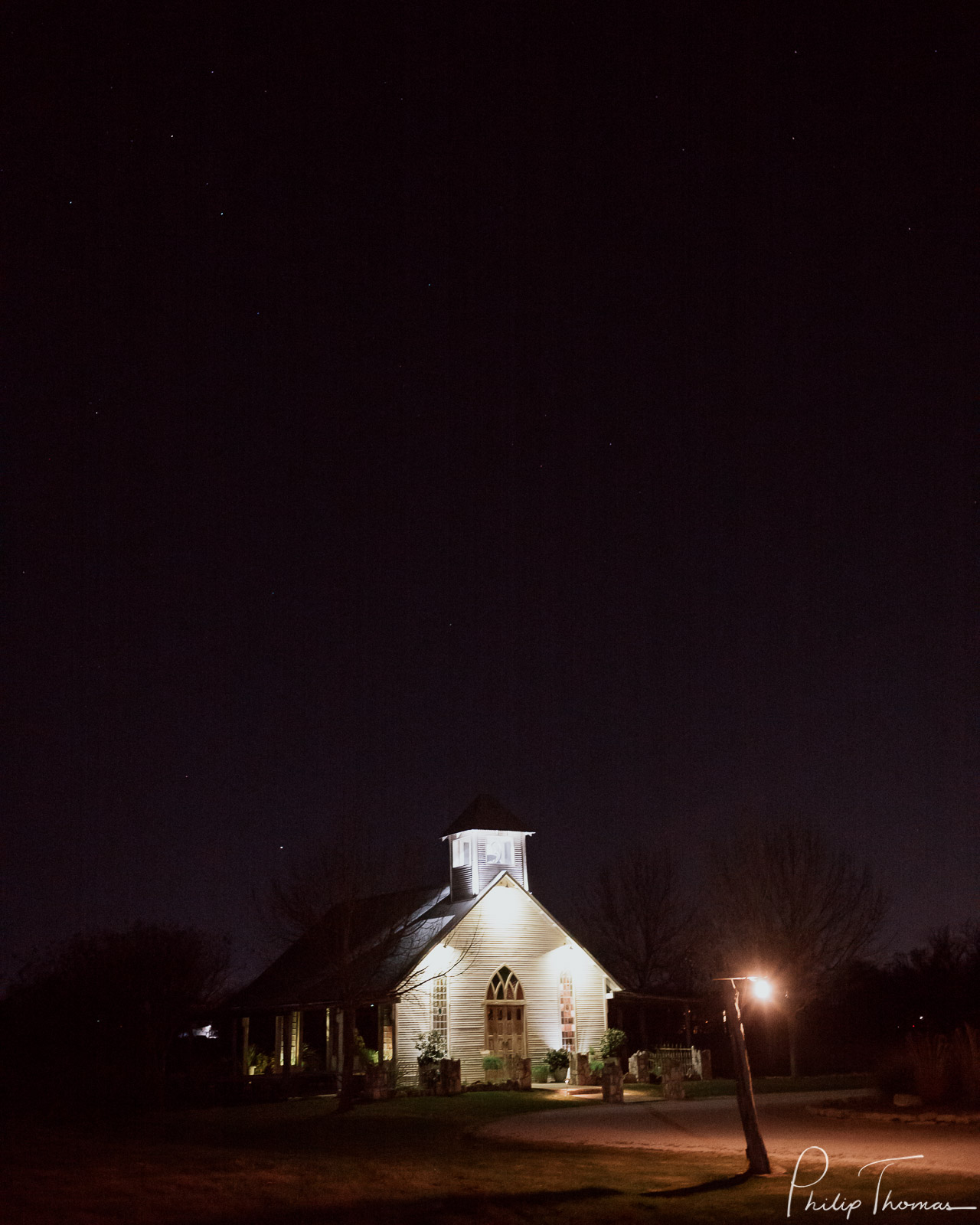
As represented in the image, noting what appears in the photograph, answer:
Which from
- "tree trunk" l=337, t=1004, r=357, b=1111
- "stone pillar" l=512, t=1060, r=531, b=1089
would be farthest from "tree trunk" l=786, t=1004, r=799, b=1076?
"tree trunk" l=337, t=1004, r=357, b=1111

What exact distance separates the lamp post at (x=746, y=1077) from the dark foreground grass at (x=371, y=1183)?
1.11 feet

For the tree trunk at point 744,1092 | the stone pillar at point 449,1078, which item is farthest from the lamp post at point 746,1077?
the stone pillar at point 449,1078

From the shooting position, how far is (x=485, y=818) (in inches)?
1597

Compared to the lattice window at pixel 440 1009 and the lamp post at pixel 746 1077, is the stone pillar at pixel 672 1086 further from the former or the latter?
the lamp post at pixel 746 1077

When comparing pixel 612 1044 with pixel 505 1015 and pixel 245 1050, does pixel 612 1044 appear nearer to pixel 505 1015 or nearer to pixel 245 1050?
pixel 505 1015

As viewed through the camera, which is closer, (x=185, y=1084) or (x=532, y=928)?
(x=185, y=1084)

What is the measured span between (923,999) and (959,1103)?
26.8 metres

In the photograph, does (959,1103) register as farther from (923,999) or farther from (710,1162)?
(923,999)

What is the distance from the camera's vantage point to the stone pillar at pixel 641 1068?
35.3 m

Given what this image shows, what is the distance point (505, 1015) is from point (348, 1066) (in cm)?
832

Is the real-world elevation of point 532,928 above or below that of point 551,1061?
above

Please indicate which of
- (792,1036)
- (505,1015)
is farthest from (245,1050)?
(792,1036)

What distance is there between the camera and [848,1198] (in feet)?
42.6

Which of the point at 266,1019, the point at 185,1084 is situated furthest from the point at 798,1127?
the point at 266,1019
